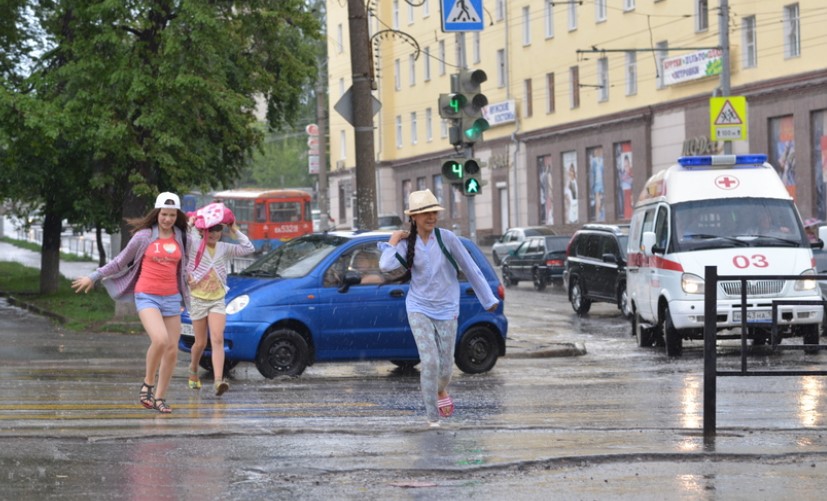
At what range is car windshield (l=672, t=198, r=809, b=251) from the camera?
1883cm

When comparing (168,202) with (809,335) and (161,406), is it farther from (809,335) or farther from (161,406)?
(809,335)

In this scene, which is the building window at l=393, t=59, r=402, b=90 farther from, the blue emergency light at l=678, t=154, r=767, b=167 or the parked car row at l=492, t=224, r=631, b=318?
the blue emergency light at l=678, t=154, r=767, b=167

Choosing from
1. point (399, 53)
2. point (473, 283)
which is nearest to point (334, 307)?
point (473, 283)

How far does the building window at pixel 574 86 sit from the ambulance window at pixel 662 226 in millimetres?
38564

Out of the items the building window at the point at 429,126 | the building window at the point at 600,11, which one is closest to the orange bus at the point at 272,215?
the building window at the point at 429,126

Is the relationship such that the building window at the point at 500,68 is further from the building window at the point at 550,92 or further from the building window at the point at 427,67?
the building window at the point at 427,67

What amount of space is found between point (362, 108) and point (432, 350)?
969 centimetres

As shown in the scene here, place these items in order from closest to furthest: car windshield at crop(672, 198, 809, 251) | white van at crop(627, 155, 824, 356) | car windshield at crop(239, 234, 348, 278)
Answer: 1. car windshield at crop(239, 234, 348, 278)
2. white van at crop(627, 155, 824, 356)
3. car windshield at crop(672, 198, 809, 251)

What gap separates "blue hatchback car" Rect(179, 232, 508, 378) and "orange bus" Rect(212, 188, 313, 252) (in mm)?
48453

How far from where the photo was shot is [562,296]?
123ft

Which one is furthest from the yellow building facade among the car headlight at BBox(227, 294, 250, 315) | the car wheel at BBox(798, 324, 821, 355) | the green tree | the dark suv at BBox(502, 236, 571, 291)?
the car wheel at BBox(798, 324, 821, 355)

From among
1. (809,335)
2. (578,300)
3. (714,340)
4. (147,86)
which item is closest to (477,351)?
(809,335)

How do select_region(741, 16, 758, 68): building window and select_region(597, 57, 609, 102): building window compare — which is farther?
select_region(597, 57, 609, 102): building window

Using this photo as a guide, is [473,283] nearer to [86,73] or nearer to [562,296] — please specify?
[86,73]
